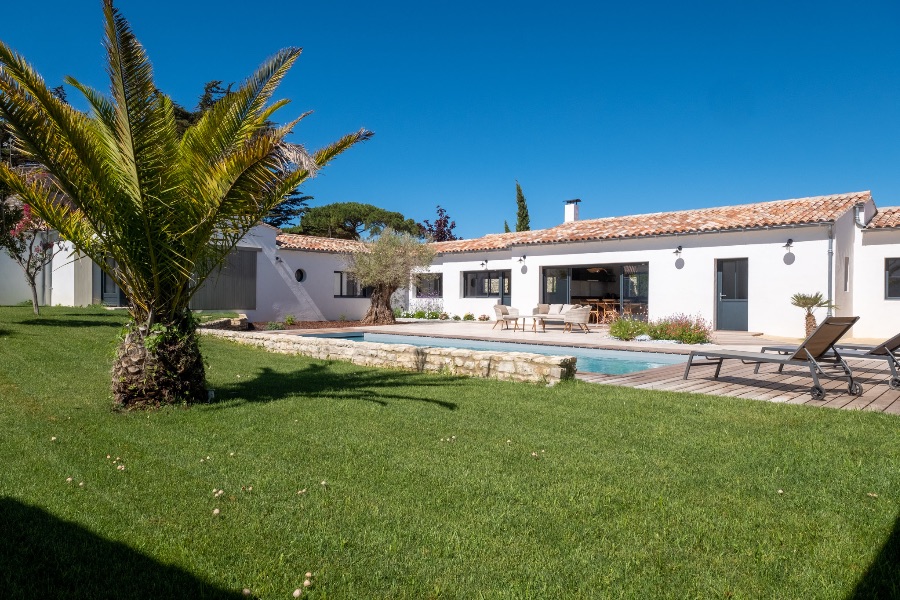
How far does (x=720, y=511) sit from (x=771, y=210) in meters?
18.3

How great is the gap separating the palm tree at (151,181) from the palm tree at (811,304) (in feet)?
46.6

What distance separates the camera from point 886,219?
1708cm

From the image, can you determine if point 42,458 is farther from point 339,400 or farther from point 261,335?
point 261,335

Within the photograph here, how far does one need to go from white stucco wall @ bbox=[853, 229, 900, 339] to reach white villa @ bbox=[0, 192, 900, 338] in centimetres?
3

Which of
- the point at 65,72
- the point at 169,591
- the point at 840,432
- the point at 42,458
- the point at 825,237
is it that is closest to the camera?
the point at 169,591

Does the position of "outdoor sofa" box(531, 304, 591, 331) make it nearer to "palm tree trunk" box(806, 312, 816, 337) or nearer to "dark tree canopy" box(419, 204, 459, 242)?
"palm tree trunk" box(806, 312, 816, 337)

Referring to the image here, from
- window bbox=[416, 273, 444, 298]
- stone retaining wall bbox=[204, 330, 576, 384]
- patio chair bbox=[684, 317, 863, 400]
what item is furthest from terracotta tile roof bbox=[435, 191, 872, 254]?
stone retaining wall bbox=[204, 330, 576, 384]

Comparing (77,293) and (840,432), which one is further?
(77,293)

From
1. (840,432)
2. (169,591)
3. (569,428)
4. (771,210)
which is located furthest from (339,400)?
(771,210)

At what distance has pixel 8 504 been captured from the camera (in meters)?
3.57

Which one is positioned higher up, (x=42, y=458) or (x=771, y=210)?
(x=771, y=210)

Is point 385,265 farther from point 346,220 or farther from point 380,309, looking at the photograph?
point 346,220

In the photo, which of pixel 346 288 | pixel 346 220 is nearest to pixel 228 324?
pixel 346 288

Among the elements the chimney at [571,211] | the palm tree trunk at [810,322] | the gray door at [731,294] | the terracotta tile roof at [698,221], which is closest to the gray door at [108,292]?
the terracotta tile roof at [698,221]
